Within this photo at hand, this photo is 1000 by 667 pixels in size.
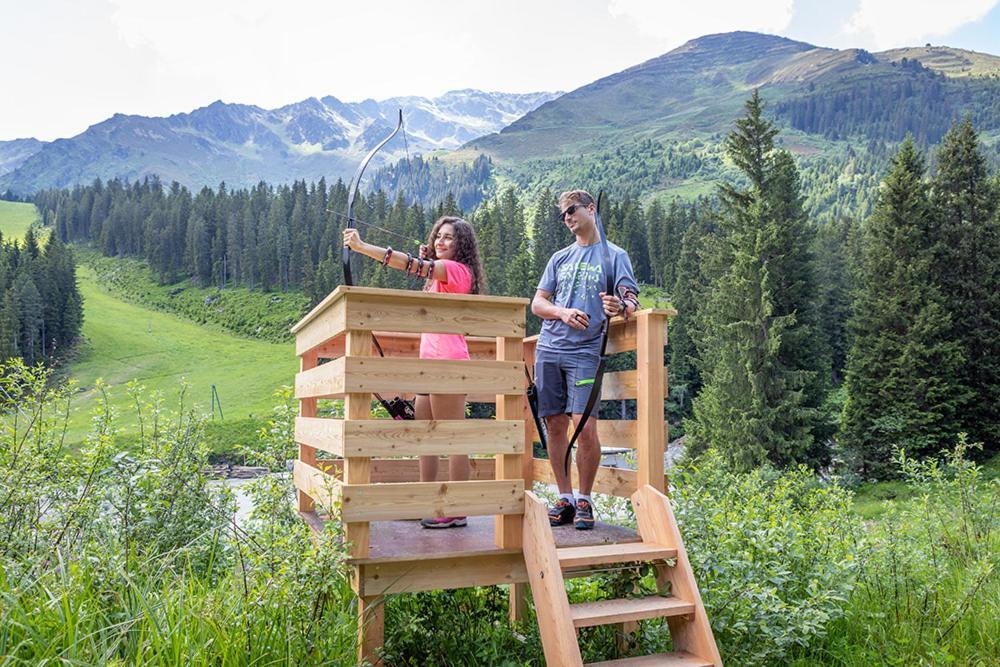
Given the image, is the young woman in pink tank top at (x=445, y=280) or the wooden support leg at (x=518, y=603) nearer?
the young woman in pink tank top at (x=445, y=280)

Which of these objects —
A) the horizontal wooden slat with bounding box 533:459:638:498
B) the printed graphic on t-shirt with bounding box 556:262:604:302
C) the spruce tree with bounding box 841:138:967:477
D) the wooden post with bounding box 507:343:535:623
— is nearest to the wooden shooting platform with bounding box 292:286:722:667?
the horizontal wooden slat with bounding box 533:459:638:498

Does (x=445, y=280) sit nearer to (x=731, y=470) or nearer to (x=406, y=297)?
(x=406, y=297)

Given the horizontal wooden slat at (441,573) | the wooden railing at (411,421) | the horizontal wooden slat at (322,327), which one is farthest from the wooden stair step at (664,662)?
the horizontal wooden slat at (322,327)

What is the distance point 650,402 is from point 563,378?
601 mm

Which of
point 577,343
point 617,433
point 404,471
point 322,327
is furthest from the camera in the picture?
point 404,471

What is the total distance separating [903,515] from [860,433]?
24567 mm

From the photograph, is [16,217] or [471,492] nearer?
[471,492]

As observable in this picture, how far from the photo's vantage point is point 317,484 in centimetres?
460

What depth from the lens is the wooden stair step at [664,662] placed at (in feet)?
12.3

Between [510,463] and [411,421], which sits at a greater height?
[411,421]

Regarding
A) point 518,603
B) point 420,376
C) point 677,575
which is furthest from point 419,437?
point 518,603

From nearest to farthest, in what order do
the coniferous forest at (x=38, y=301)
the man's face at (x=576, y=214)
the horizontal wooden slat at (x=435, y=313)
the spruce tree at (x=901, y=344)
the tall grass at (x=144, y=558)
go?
the tall grass at (x=144, y=558) → the horizontal wooden slat at (x=435, y=313) → the man's face at (x=576, y=214) → the spruce tree at (x=901, y=344) → the coniferous forest at (x=38, y=301)

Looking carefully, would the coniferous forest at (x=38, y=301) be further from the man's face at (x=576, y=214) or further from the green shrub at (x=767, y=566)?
the green shrub at (x=767, y=566)

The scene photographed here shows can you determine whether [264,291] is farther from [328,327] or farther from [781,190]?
[328,327]
